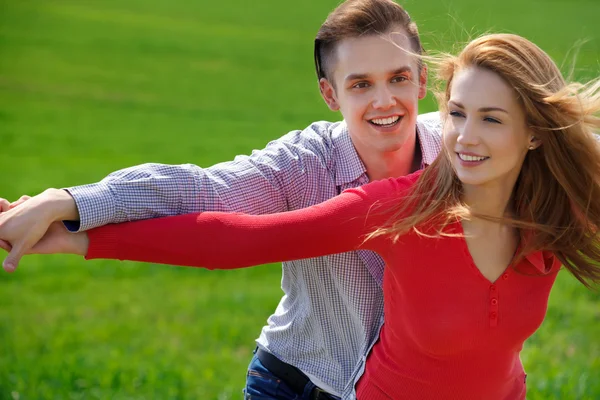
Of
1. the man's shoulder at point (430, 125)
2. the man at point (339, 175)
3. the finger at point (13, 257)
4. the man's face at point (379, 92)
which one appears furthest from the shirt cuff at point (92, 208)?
the man's shoulder at point (430, 125)

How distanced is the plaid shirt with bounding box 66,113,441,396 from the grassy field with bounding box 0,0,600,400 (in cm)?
71

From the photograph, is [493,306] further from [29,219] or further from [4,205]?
[4,205]

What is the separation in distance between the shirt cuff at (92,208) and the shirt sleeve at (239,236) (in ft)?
0.13

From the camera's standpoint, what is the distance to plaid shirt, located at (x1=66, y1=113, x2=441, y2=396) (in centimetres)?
377

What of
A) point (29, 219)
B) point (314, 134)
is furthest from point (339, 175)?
point (29, 219)

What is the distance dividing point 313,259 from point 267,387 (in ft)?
1.94

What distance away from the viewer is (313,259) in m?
4.00

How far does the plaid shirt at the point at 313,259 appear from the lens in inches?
148

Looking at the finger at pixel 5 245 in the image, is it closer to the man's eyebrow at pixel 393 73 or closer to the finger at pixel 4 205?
the finger at pixel 4 205

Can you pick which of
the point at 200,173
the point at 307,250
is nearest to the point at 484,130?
the point at 307,250

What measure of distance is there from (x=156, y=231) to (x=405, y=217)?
0.88 m

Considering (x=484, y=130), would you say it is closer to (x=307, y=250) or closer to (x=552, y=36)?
(x=307, y=250)

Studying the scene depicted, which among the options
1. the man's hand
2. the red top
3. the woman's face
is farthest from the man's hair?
the man's hand

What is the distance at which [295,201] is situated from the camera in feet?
13.2
